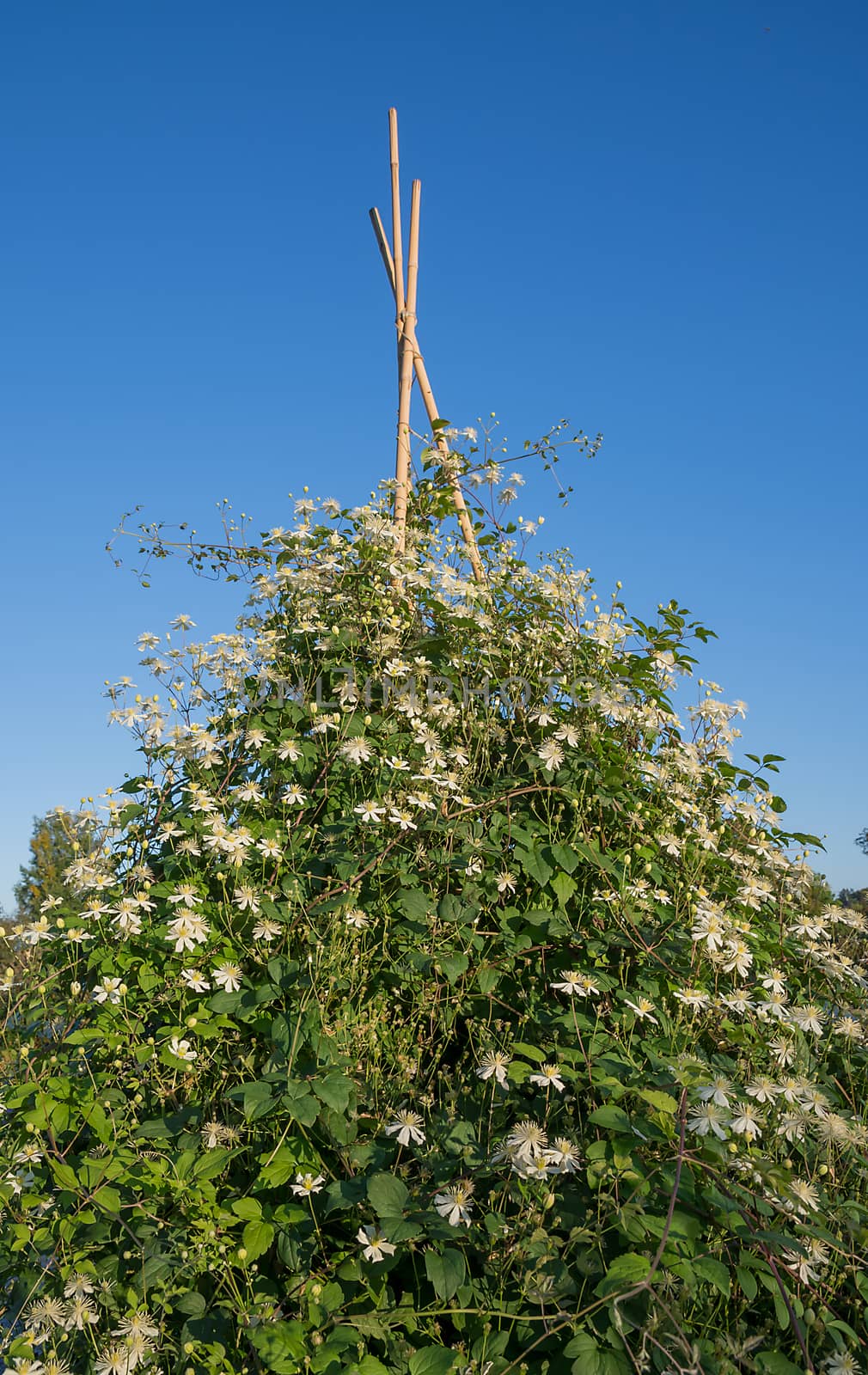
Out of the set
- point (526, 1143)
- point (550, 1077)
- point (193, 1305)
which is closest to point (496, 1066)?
point (550, 1077)

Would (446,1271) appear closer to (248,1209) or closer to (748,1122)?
(248,1209)

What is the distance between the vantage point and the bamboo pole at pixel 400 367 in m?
3.59

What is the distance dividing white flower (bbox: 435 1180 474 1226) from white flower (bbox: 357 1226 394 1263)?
10cm

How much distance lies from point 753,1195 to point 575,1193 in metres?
0.32

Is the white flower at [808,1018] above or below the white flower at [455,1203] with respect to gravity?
above

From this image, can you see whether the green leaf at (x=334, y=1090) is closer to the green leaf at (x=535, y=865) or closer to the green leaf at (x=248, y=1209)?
the green leaf at (x=248, y=1209)

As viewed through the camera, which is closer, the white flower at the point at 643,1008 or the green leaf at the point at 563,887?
the white flower at the point at 643,1008

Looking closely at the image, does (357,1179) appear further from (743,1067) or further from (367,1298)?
(743,1067)

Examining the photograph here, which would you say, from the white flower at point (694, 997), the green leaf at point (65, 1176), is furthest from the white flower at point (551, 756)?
the green leaf at point (65, 1176)

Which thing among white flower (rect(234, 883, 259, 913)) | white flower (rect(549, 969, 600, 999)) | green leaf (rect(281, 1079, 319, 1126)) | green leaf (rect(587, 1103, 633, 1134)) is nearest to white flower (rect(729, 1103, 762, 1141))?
green leaf (rect(587, 1103, 633, 1134))

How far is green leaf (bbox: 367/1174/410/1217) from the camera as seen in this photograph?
1.63m

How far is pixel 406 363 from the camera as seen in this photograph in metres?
3.92

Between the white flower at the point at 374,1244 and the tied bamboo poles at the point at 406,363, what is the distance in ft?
6.95

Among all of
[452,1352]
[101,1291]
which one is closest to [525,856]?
[452,1352]
